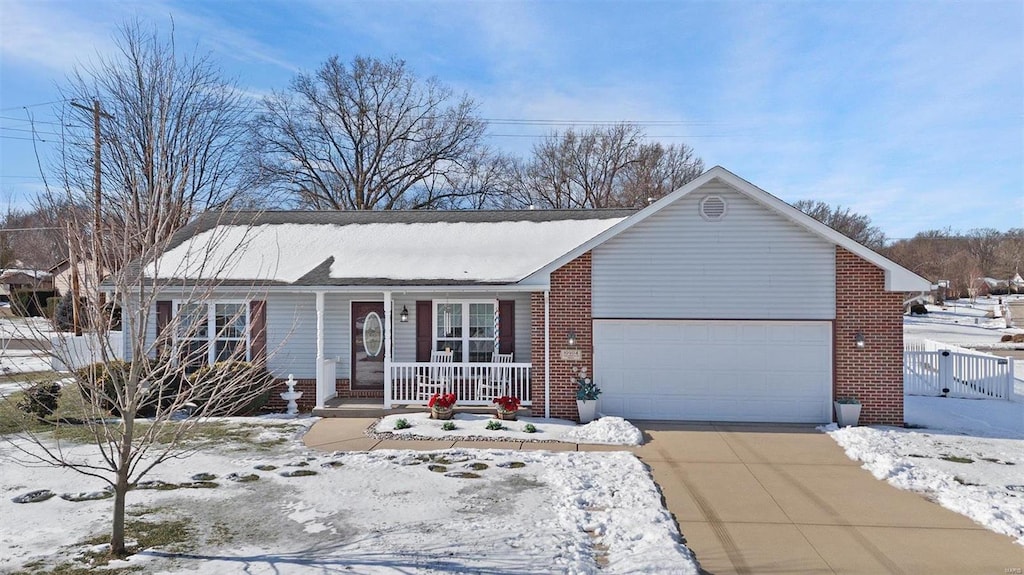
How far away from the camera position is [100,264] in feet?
18.8

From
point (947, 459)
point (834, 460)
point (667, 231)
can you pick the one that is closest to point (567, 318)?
point (667, 231)

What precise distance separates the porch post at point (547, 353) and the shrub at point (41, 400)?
9.17 m

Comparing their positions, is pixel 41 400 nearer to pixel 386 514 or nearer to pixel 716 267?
pixel 386 514

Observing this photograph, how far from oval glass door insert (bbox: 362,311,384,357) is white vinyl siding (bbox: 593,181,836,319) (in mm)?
4876

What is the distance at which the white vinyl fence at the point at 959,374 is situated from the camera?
45.4 ft

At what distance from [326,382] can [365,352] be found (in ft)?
3.65

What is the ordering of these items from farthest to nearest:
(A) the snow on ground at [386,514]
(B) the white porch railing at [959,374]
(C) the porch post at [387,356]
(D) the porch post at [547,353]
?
(B) the white porch railing at [959,374]
(C) the porch post at [387,356]
(D) the porch post at [547,353]
(A) the snow on ground at [386,514]

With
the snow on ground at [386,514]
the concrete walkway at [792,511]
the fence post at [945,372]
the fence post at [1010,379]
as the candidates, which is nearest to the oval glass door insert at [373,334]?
the concrete walkway at [792,511]

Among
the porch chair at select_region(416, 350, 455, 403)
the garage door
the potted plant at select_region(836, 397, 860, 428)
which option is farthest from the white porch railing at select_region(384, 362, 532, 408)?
the potted plant at select_region(836, 397, 860, 428)

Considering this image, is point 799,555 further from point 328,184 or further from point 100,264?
point 328,184

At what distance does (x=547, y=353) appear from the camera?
40.5ft

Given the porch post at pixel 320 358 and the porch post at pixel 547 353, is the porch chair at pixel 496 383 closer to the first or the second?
the porch post at pixel 547 353

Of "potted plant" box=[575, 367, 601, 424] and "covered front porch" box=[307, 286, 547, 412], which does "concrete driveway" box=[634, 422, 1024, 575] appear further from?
"covered front porch" box=[307, 286, 547, 412]

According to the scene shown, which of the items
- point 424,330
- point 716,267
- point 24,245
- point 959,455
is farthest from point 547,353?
point 24,245
